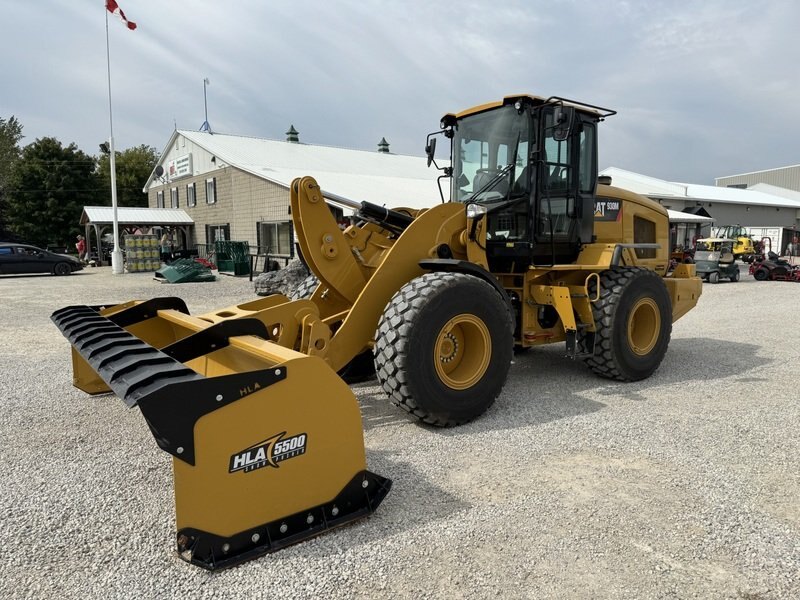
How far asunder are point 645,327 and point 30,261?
21.9 m

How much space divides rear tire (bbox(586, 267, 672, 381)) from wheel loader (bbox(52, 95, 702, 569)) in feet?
0.06

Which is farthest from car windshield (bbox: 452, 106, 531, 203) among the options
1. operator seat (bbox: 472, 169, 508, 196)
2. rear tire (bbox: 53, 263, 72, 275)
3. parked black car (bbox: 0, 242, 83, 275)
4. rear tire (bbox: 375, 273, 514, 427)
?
rear tire (bbox: 53, 263, 72, 275)

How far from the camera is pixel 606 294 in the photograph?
5691 mm

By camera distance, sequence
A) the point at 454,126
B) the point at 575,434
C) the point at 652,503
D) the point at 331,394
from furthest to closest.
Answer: the point at 454,126 < the point at 575,434 < the point at 652,503 < the point at 331,394

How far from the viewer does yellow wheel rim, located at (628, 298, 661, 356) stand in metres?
6.02

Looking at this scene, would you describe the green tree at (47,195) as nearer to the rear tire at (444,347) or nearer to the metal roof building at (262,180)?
the metal roof building at (262,180)

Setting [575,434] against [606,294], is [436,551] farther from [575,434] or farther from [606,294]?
[606,294]

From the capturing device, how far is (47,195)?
4122 centimetres

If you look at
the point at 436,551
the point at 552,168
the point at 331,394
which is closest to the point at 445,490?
the point at 436,551

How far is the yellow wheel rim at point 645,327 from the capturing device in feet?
19.8

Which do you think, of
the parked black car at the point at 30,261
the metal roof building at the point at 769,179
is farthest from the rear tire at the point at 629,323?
the metal roof building at the point at 769,179

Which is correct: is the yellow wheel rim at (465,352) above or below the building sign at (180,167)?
below

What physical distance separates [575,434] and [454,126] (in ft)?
11.3

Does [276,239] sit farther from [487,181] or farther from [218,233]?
[487,181]
